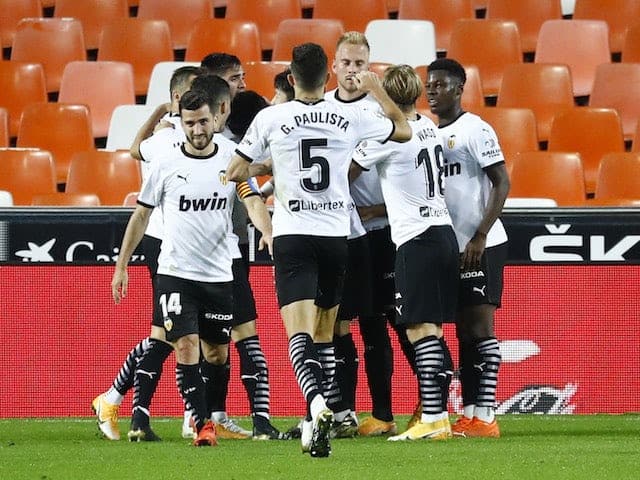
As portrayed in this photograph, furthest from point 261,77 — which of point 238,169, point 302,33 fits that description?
point 238,169

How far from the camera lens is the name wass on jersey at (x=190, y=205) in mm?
7078

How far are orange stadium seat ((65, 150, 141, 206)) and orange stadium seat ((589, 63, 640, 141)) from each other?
3533 mm

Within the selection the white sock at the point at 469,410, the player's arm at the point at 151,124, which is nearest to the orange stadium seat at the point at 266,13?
the player's arm at the point at 151,124

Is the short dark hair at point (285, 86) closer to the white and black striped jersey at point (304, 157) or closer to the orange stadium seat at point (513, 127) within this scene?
the white and black striped jersey at point (304, 157)

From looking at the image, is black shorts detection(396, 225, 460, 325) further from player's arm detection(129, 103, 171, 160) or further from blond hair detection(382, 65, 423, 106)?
player's arm detection(129, 103, 171, 160)

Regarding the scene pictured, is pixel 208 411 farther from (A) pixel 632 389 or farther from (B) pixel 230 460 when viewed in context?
(A) pixel 632 389

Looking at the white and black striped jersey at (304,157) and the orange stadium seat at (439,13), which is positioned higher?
the orange stadium seat at (439,13)

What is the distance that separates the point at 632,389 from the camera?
8.68 metres

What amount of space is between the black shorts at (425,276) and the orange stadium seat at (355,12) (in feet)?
17.4

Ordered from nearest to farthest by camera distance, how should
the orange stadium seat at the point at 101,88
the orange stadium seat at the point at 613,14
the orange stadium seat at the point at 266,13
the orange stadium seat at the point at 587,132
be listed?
the orange stadium seat at the point at 587,132 < the orange stadium seat at the point at 101,88 < the orange stadium seat at the point at 613,14 < the orange stadium seat at the point at 266,13

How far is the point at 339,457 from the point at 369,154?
5.00ft

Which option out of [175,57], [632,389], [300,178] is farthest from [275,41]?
[300,178]

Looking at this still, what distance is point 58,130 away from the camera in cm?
1101

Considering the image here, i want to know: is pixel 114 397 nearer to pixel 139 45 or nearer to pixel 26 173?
pixel 26 173
